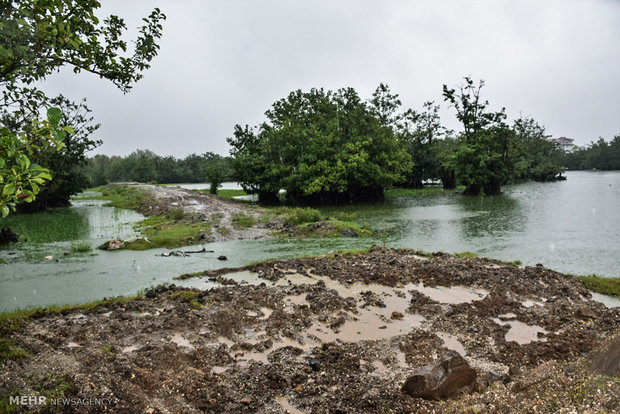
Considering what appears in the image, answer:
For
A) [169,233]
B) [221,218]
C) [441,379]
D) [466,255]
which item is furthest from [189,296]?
[221,218]

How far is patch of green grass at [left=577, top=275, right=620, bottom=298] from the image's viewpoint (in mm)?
10750

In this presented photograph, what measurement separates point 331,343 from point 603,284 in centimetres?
924

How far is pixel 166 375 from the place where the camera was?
608cm

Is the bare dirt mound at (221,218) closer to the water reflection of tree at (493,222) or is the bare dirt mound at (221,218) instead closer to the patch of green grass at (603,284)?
the water reflection of tree at (493,222)

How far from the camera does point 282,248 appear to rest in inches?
730

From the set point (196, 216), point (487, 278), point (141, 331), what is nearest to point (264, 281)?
point (141, 331)

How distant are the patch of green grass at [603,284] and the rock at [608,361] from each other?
23.3 ft

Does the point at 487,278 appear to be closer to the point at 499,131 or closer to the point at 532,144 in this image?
the point at 499,131

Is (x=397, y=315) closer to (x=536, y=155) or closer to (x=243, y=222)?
(x=243, y=222)

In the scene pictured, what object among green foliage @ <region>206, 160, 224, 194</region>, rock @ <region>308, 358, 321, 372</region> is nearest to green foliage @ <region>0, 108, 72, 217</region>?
rock @ <region>308, 358, 321, 372</region>

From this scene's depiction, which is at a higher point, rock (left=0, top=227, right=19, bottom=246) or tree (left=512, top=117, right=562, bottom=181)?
tree (left=512, top=117, right=562, bottom=181)

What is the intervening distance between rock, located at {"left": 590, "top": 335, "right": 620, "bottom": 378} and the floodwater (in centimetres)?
952

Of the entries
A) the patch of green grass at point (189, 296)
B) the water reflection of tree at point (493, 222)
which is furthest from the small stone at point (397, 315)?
the water reflection of tree at point (493, 222)

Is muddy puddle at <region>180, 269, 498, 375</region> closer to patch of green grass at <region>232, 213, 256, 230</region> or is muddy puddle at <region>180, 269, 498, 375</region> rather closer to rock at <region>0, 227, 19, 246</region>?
patch of green grass at <region>232, 213, 256, 230</region>
